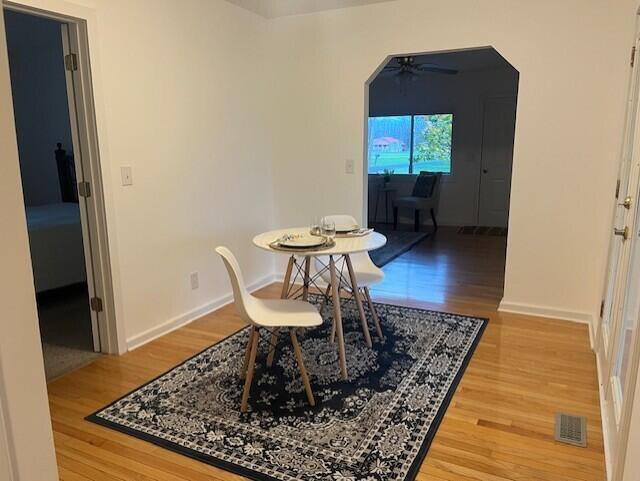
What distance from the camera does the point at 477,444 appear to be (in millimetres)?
2016

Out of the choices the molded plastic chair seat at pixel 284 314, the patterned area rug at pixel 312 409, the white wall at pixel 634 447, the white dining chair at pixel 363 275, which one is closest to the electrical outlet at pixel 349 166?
the white dining chair at pixel 363 275

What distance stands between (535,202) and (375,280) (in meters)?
1.40

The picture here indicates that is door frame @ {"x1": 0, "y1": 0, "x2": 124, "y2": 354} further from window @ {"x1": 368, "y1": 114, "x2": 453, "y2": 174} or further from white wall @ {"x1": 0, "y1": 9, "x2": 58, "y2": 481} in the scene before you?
window @ {"x1": 368, "y1": 114, "x2": 453, "y2": 174}

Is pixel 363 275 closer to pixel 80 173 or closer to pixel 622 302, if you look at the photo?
pixel 622 302

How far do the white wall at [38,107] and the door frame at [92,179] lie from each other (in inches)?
140

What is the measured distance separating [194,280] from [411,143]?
5287 millimetres

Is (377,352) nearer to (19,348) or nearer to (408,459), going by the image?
(408,459)

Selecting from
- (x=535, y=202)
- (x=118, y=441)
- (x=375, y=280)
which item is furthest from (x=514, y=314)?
(x=118, y=441)

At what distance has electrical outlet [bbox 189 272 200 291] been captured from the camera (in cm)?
352

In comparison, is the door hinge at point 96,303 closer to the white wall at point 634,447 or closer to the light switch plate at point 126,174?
the light switch plate at point 126,174

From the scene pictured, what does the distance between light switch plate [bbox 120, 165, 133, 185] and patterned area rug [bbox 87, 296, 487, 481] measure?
3.80ft

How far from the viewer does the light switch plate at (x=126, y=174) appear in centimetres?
286

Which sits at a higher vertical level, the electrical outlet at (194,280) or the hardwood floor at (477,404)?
the electrical outlet at (194,280)

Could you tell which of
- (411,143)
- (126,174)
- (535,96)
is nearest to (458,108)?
(411,143)
